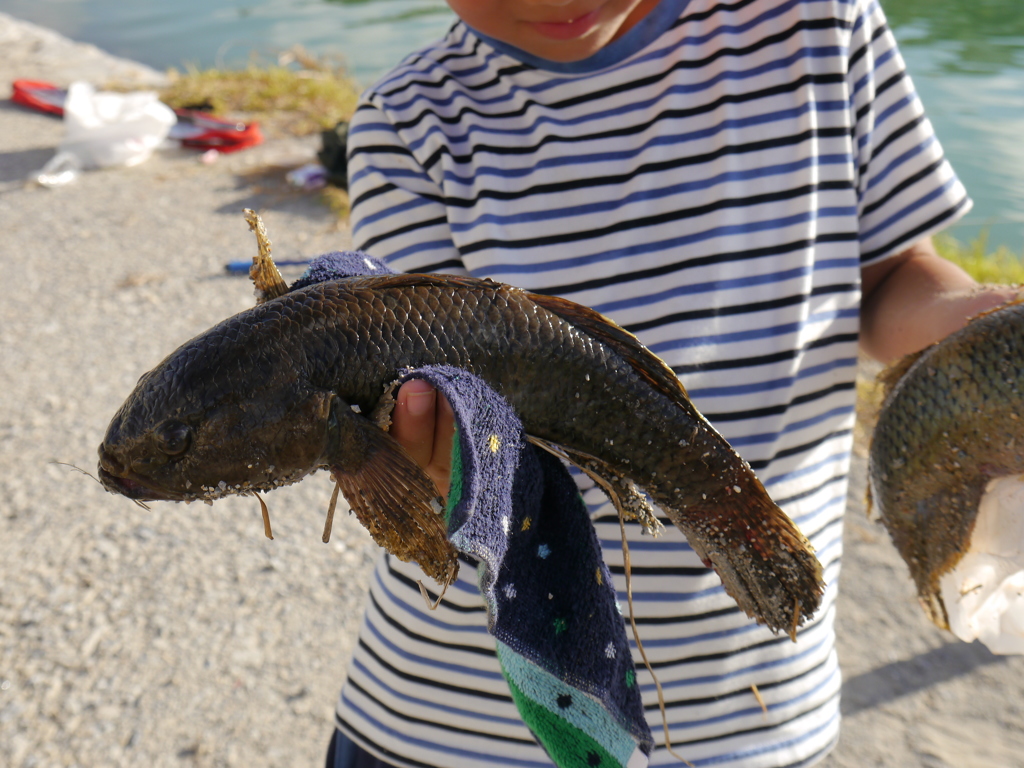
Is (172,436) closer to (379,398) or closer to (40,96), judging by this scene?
(379,398)

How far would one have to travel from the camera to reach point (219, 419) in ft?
Answer: 4.15

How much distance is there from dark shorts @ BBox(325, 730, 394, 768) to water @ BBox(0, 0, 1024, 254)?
5.73m

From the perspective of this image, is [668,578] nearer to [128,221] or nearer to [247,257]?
[247,257]

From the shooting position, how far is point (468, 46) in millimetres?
1881

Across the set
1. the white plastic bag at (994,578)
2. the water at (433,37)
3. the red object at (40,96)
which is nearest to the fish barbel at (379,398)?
the white plastic bag at (994,578)

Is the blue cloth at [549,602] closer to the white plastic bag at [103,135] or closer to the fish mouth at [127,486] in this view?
the fish mouth at [127,486]

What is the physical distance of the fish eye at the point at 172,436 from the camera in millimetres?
Result: 1257

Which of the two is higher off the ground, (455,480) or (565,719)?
(455,480)

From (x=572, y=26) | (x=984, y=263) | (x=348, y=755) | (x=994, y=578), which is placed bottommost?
(x=984, y=263)

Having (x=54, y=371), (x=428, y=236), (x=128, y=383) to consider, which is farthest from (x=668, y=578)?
(x=54, y=371)

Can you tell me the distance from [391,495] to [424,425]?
0.12m

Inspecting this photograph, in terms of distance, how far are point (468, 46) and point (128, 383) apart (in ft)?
11.8

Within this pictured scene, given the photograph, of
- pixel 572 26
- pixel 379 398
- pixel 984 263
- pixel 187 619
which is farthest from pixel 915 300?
pixel 984 263

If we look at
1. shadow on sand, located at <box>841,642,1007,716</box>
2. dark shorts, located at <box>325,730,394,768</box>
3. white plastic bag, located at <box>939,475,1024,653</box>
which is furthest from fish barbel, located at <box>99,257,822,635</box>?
shadow on sand, located at <box>841,642,1007,716</box>
